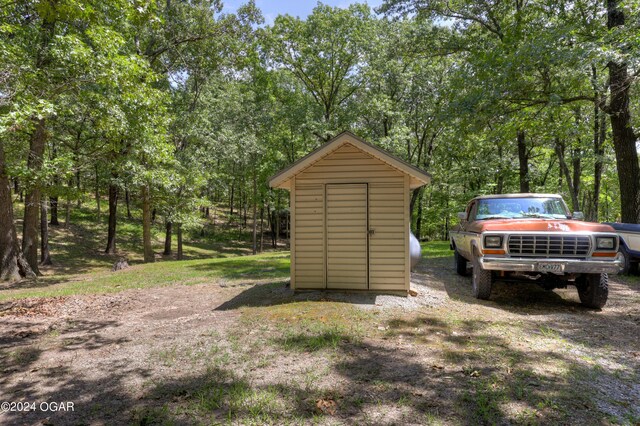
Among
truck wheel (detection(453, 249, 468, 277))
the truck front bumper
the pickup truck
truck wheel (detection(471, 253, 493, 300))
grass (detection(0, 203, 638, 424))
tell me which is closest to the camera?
grass (detection(0, 203, 638, 424))

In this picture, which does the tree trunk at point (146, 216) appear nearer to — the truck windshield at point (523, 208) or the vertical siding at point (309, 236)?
the vertical siding at point (309, 236)

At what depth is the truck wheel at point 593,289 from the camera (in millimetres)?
6311

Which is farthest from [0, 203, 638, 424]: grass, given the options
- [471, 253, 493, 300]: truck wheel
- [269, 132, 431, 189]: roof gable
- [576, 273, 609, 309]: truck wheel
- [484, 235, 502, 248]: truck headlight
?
[269, 132, 431, 189]: roof gable

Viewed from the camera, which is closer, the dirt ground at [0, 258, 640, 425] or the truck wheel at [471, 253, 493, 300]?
the dirt ground at [0, 258, 640, 425]

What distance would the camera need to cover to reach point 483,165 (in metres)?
21.9

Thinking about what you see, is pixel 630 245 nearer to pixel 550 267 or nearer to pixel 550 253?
pixel 550 253

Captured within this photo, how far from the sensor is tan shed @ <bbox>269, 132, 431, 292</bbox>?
A: 7320 mm

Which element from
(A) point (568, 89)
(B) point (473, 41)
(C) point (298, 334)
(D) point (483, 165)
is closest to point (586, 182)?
(D) point (483, 165)

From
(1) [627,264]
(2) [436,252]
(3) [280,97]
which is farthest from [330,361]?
(3) [280,97]

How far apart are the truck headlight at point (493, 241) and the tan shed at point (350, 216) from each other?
5.00ft

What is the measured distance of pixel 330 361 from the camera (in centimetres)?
431

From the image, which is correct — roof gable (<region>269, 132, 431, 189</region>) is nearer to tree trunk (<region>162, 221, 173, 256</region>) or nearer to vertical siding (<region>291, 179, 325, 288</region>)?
vertical siding (<region>291, 179, 325, 288</region>)

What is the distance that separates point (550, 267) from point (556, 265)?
99 mm

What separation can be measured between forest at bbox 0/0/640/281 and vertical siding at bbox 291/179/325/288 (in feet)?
14.9
